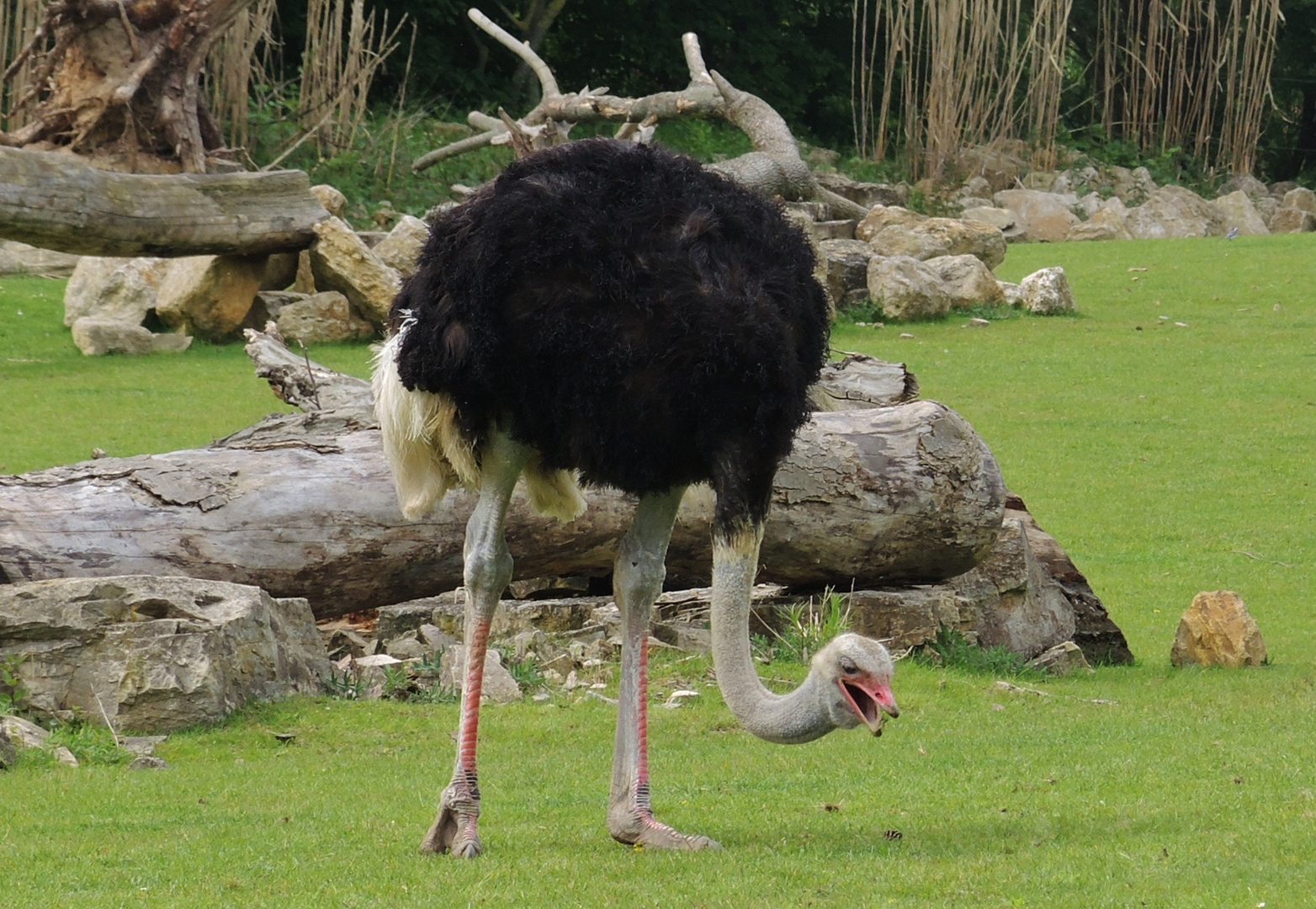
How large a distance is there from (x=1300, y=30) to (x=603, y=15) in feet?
52.6

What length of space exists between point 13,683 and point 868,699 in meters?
4.18

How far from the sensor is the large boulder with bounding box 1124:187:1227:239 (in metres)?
31.5

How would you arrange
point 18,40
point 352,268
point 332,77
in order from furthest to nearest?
point 332,77 → point 18,40 → point 352,268

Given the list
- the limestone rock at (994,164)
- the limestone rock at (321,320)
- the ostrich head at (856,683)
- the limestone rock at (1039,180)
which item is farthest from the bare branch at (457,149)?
the ostrich head at (856,683)

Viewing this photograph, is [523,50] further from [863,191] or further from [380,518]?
[380,518]

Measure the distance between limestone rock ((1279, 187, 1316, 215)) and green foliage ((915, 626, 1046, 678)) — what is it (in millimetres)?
26701

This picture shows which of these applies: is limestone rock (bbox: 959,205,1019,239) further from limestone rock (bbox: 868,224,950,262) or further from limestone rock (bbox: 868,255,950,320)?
limestone rock (bbox: 868,255,950,320)

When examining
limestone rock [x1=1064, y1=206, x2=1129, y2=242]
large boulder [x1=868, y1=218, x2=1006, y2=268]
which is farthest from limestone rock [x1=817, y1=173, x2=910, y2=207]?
large boulder [x1=868, y1=218, x2=1006, y2=268]

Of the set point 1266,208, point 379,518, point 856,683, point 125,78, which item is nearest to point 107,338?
point 125,78

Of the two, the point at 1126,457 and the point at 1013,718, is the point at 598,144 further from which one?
the point at 1126,457

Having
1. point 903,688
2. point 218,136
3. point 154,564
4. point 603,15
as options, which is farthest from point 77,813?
point 603,15

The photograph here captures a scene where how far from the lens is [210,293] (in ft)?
64.2

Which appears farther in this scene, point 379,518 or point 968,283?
point 968,283

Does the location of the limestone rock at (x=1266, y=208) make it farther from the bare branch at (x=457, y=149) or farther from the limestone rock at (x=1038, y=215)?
the bare branch at (x=457, y=149)
